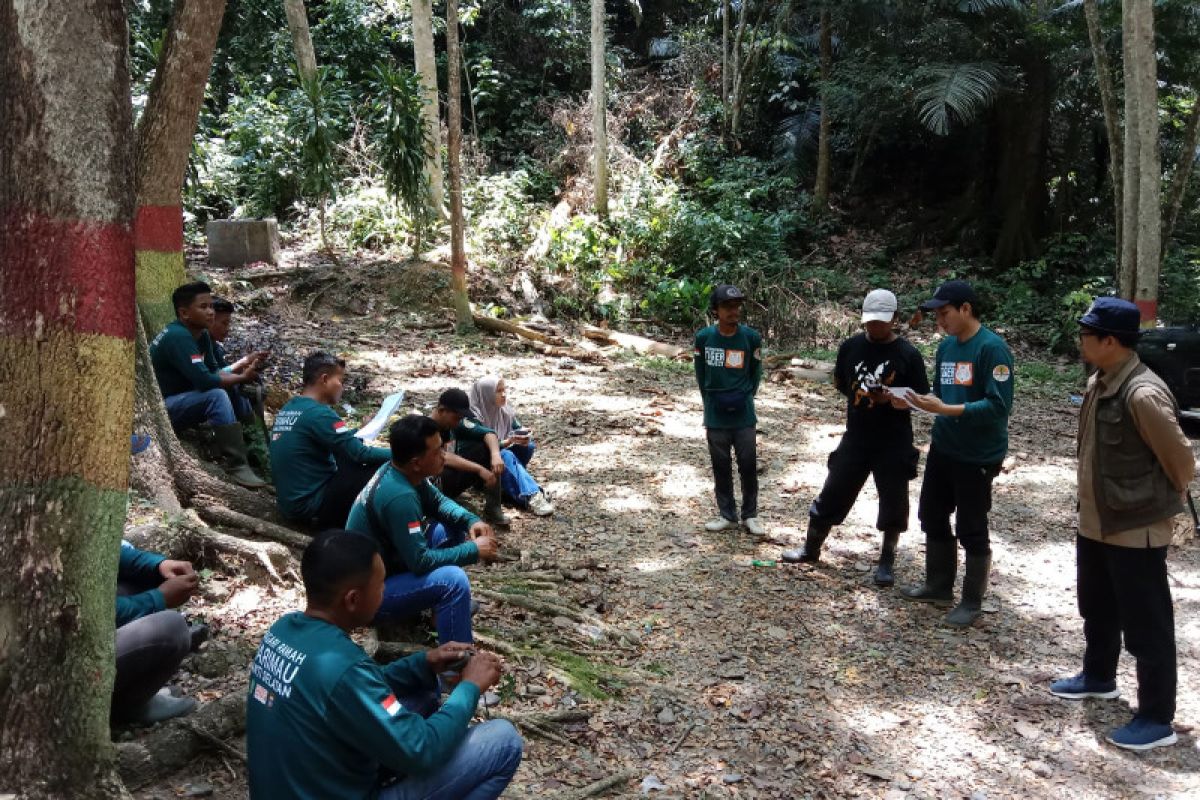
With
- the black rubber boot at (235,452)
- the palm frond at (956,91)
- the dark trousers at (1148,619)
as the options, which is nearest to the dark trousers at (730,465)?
the dark trousers at (1148,619)

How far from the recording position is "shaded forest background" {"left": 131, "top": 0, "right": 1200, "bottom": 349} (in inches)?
598

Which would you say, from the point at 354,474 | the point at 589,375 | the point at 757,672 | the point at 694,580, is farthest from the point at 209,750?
the point at 589,375

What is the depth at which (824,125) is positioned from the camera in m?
19.0

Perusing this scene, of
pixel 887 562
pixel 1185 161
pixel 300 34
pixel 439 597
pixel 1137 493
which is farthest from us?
pixel 300 34

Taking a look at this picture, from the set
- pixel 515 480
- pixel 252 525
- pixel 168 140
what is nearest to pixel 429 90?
pixel 168 140

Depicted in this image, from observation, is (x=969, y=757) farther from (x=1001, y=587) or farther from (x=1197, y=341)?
(x=1197, y=341)

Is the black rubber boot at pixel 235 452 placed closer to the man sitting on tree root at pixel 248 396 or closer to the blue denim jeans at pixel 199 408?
the blue denim jeans at pixel 199 408

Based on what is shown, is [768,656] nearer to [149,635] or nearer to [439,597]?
[439,597]

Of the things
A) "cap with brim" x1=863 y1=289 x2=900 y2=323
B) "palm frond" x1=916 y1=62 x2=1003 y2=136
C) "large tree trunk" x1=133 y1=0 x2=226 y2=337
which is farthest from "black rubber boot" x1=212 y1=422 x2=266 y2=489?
"palm frond" x1=916 y1=62 x2=1003 y2=136

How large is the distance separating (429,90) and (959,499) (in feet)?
40.6

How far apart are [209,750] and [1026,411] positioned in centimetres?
1012

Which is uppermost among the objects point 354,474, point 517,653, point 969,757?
point 354,474

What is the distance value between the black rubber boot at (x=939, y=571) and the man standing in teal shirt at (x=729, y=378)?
1385mm

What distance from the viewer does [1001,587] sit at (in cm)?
592
